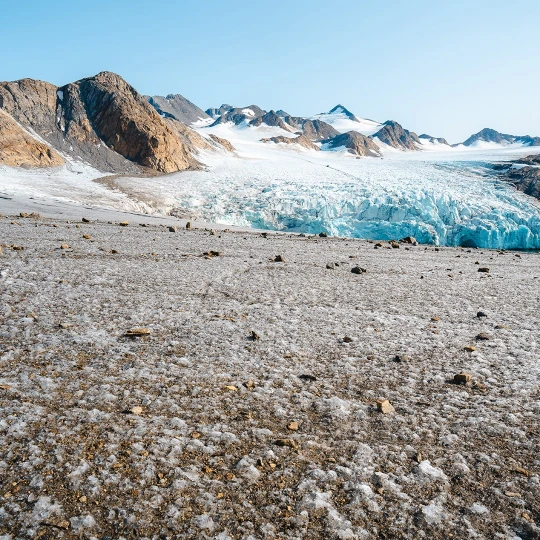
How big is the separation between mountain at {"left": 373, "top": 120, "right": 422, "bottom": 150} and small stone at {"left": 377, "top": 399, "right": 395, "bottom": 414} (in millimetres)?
133291

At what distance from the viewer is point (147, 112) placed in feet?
160

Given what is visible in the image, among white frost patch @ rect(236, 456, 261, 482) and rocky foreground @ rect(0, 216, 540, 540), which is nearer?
rocky foreground @ rect(0, 216, 540, 540)

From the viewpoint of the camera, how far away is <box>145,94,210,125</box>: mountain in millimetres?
162500

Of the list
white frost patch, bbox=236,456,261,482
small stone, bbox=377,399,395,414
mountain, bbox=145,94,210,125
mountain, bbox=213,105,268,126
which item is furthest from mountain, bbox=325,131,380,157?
white frost patch, bbox=236,456,261,482

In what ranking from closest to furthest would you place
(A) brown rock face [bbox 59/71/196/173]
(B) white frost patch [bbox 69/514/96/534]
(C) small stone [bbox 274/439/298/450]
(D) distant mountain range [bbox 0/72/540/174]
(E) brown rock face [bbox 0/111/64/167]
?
(B) white frost patch [bbox 69/514/96/534], (C) small stone [bbox 274/439/298/450], (E) brown rock face [bbox 0/111/64/167], (D) distant mountain range [bbox 0/72/540/174], (A) brown rock face [bbox 59/71/196/173]

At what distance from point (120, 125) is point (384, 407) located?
48.2 metres

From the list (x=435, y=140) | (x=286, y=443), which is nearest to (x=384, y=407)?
(x=286, y=443)

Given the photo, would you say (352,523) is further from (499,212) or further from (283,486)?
(499,212)

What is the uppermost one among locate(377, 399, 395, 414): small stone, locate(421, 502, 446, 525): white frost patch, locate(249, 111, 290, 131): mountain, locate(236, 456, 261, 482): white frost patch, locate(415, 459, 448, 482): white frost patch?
locate(249, 111, 290, 131): mountain

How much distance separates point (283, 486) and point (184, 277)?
5.90 meters

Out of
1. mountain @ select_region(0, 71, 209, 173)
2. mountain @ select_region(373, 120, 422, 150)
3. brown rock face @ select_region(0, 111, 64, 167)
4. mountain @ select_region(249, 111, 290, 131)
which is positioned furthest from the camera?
mountain @ select_region(249, 111, 290, 131)

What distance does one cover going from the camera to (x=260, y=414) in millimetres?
3381

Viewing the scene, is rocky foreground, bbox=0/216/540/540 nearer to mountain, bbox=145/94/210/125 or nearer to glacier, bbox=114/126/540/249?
glacier, bbox=114/126/540/249

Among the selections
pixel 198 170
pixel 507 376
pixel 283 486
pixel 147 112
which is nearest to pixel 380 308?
pixel 507 376
